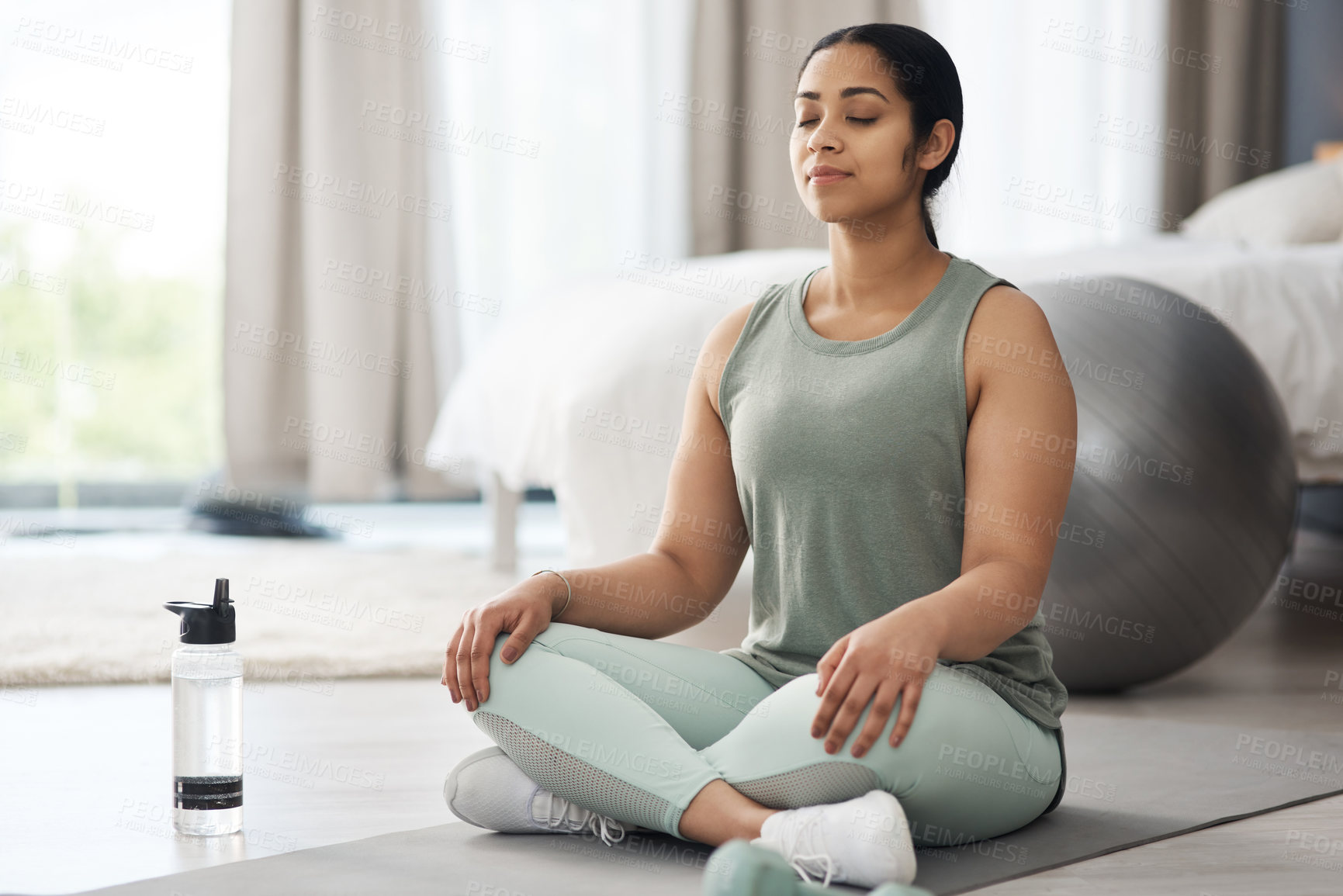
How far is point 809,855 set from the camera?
1093mm

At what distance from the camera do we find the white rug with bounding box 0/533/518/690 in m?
2.19

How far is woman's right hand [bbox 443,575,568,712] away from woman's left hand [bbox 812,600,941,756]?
0.98 ft

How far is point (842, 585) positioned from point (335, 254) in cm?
340

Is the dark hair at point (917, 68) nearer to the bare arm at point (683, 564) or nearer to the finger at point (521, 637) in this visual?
the bare arm at point (683, 564)

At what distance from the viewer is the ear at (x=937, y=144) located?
1.31 meters

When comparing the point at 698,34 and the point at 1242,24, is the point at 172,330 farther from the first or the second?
the point at 1242,24
